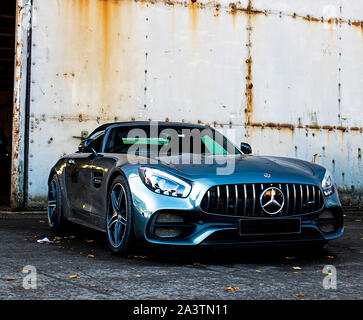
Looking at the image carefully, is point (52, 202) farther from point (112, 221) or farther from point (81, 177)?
point (112, 221)

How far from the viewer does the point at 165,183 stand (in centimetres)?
469

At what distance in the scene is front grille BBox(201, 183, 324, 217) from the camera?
4.63 metres

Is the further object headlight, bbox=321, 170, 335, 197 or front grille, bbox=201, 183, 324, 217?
headlight, bbox=321, 170, 335, 197

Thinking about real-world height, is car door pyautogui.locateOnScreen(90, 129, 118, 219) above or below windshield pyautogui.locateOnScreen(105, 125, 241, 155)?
below

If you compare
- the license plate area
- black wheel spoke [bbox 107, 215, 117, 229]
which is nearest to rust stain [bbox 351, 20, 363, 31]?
the license plate area

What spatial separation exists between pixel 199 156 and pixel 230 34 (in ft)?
17.3

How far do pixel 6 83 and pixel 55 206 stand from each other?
24647mm

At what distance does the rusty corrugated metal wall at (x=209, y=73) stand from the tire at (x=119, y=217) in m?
4.17

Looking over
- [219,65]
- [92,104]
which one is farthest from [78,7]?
[219,65]

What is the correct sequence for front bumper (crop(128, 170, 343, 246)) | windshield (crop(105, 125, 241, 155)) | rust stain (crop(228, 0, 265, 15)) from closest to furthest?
front bumper (crop(128, 170, 343, 246)) < windshield (crop(105, 125, 241, 155)) < rust stain (crop(228, 0, 265, 15))

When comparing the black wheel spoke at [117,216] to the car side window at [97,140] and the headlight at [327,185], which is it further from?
the headlight at [327,185]

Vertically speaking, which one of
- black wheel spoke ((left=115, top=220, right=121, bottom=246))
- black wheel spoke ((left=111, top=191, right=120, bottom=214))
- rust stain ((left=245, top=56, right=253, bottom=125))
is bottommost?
black wheel spoke ((left=115, top=220, right=121, bottom=246))

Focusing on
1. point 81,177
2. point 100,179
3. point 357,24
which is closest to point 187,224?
point 100,179

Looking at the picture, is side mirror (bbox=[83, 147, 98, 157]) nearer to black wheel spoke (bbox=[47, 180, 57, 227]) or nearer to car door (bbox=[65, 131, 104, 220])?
car door (bbox=[65, 131, 104, 220])
